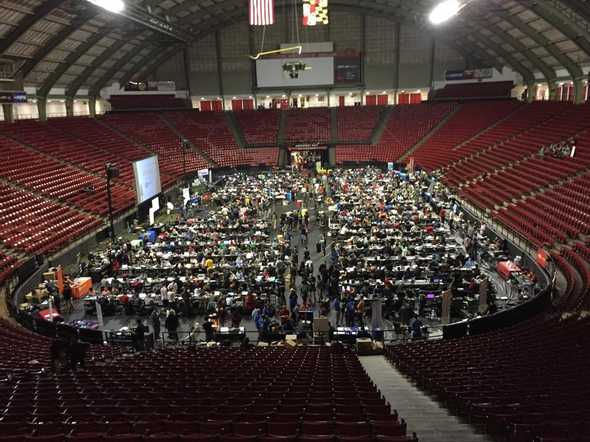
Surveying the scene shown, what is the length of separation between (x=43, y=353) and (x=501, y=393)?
1089 cm

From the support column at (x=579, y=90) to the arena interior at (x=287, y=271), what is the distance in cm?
17

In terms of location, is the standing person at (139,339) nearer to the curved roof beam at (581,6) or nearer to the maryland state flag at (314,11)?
the maryland state flag at (314,11)

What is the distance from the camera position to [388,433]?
546cm

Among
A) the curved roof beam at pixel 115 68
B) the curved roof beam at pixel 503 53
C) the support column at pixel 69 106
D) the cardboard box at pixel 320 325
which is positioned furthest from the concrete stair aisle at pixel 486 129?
the support column at pixel 69 106

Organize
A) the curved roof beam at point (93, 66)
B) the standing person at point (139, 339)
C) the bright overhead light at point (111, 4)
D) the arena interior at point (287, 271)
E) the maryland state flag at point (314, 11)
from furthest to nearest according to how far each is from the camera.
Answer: the curved roof beam at point (93, 66) → the maryland state flag at point (314, 11) → the bright overhead light at point (111, 4) → the standing person at point (139, 339) → the arena interior at point (287, 271)

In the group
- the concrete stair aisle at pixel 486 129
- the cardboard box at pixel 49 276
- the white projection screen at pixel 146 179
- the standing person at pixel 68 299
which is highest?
the concrete stair aisle at pixel 486 129

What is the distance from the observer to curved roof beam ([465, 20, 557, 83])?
1650 inches

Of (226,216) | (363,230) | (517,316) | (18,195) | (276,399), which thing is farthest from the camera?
(226,216)

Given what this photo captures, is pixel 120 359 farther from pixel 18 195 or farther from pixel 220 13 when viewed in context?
pixel 220 13

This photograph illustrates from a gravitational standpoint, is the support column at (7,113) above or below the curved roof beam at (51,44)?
below

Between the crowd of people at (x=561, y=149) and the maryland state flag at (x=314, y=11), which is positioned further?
the crowd of people at (x=561, y=149)

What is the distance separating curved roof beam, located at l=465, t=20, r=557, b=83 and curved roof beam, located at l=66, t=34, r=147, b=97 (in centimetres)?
3332

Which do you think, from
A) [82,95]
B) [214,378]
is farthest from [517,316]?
[82,95]

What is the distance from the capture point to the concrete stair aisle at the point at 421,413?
22.5ft
